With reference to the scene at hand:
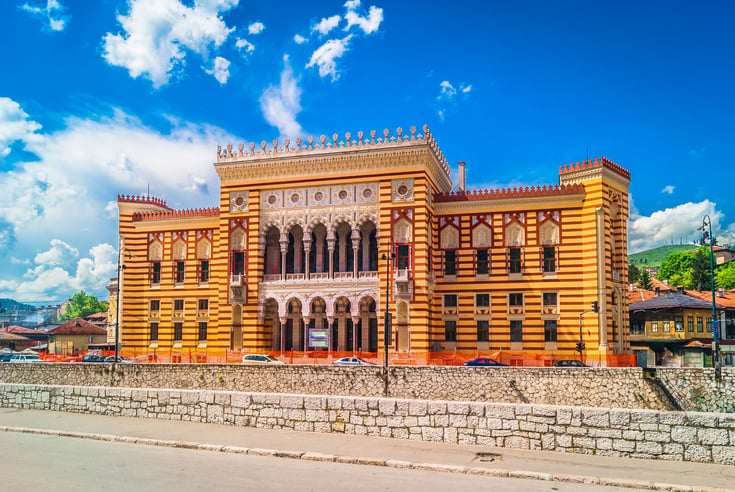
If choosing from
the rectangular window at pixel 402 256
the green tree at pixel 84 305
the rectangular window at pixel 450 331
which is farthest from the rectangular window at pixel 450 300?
the green tree at pixel 84 305

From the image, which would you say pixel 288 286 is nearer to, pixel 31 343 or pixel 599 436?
pixel 599 436

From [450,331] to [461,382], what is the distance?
12058 mm

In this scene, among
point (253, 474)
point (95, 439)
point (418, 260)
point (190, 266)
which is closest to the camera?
point (253, 474)

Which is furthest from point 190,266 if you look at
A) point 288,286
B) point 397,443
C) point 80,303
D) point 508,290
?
point 80,303

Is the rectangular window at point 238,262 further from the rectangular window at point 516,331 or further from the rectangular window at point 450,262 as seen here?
the rectangular window at point 516,331

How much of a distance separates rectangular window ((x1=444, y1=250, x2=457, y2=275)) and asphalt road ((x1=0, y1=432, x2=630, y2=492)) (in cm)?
2927

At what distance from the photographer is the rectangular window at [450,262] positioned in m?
43.3

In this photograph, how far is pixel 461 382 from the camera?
30.9m

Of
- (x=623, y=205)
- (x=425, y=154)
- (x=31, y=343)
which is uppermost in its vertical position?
(x=425, y=154)

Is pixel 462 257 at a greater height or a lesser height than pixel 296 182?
lesser

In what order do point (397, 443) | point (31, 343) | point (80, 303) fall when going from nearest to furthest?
point (397, 443), point (31, 343), point (80, 303)

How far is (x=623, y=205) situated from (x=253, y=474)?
3673 centimetres

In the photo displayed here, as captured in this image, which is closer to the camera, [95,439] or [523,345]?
[95,439]

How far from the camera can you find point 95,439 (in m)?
17.7
